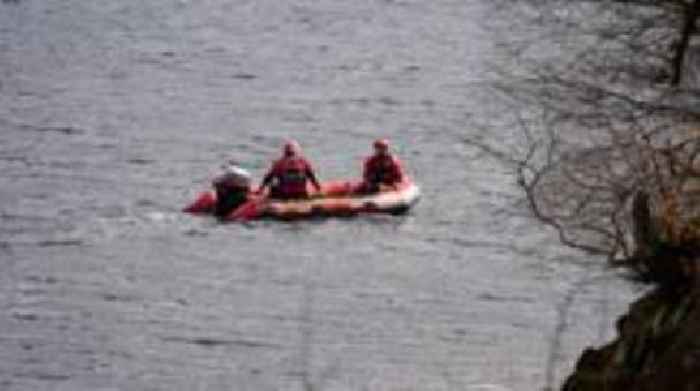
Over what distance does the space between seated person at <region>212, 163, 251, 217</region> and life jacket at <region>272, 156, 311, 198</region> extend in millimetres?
633

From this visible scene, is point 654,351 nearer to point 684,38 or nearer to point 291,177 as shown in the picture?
point 684,38

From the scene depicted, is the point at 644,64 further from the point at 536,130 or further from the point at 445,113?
the point at 445,113

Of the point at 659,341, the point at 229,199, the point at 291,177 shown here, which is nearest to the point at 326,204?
the point at 291,177

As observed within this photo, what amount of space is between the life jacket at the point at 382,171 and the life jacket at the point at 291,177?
122cm

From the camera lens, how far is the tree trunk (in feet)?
39.4

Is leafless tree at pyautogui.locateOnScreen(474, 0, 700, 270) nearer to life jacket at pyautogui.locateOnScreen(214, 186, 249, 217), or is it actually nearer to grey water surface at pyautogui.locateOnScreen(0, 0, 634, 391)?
grey water surface at pyautogui.locateOnScreen(0, 0, 634, 391)

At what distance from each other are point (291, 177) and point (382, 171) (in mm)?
1883

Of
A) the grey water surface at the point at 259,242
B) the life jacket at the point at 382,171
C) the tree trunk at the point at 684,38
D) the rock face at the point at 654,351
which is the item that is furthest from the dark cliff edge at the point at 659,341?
the life jacket at the point at 382,171

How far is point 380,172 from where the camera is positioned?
29891mm

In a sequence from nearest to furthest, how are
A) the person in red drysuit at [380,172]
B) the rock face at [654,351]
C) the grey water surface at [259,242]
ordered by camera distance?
the rock face at [654,351] < the grey water surface at [259,242] < the person in red drysuit at [380,172]

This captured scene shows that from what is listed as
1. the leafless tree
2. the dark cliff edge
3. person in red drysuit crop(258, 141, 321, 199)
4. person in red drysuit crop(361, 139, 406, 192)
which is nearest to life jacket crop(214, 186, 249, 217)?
person in red drysuit crop(258, 141, 321, 199)

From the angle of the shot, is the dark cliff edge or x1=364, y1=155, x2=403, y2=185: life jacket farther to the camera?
x1=364, y1=155, x2=403, y2=185: life jacket

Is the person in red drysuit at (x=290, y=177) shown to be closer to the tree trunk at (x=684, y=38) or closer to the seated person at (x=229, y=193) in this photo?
the seated person at (x=229, y=193)

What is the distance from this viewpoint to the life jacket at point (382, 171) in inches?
1166
